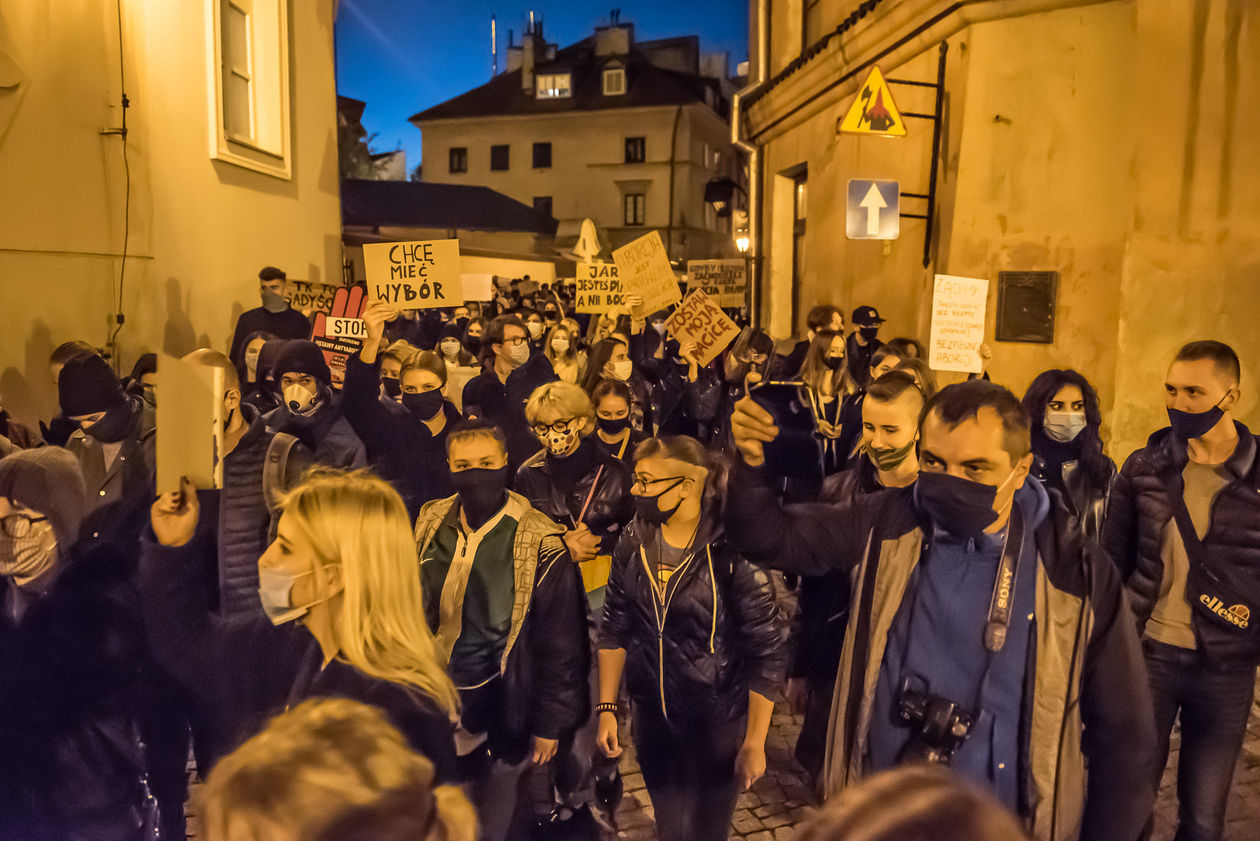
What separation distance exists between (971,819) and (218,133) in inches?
444

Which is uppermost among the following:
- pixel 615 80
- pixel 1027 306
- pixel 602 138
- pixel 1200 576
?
pixel 615 80

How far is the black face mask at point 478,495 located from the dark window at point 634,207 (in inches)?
1890

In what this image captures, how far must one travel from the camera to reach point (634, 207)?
167 ft

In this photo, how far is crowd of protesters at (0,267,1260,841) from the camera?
94.8 inches

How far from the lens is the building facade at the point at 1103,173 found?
8.42m

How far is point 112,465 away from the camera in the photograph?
444 cm

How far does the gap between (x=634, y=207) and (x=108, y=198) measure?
43201 millimetres

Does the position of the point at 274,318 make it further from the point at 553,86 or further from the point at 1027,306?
the point at 553,86

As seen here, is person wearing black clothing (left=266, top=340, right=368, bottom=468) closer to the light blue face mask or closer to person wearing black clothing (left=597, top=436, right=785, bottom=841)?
person wearing black clothing (left=597, top=436, right=785, bottom=841)

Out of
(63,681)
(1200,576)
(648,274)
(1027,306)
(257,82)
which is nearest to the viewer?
(63,681)

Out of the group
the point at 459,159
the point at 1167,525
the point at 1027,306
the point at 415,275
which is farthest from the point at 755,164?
the point at 459,159

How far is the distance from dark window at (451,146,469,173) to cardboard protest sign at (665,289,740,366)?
50438mm

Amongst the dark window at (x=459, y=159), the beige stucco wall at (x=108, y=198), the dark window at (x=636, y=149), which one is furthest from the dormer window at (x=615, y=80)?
the beige stucco wall at (x=108, y=198)

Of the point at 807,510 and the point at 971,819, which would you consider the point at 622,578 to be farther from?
the point at 971,819
